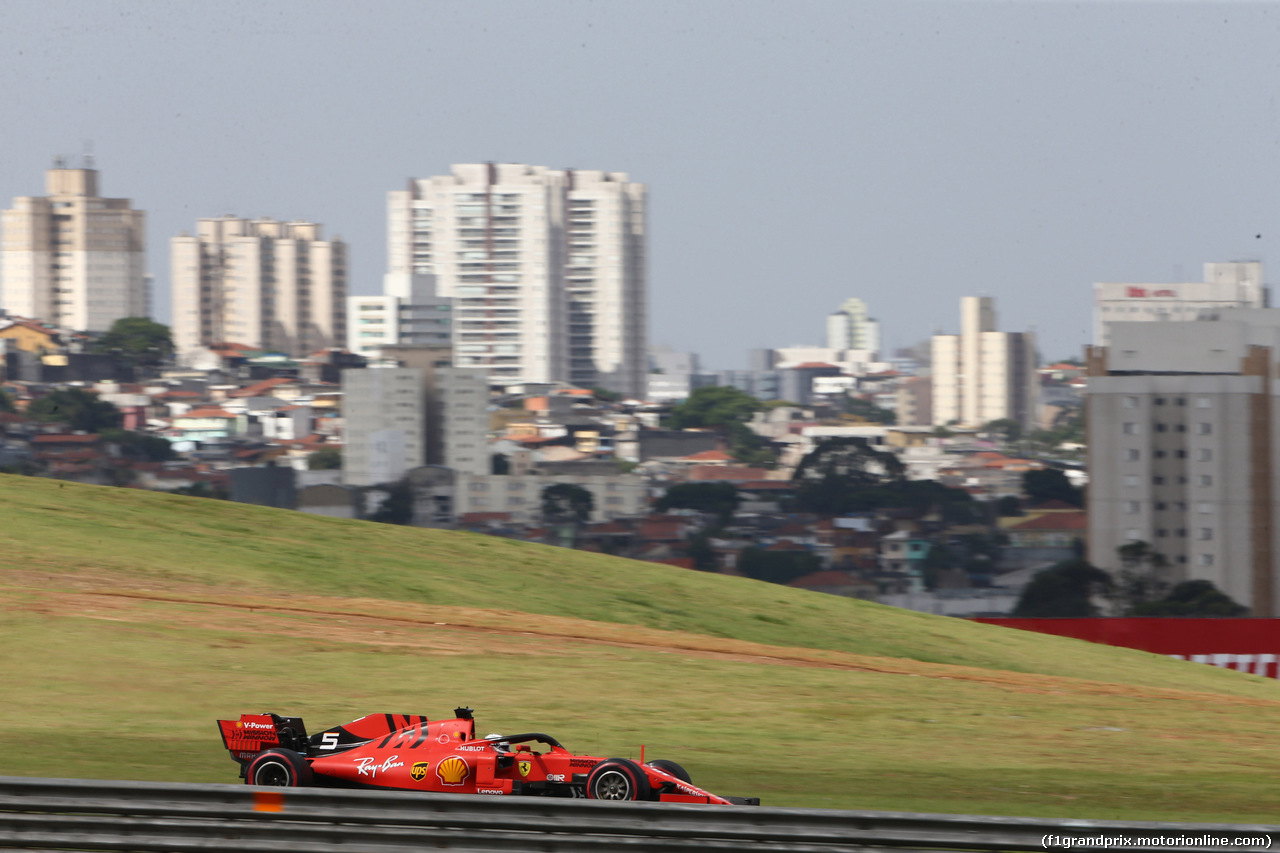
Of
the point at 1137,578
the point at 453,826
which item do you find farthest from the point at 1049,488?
the point at 453,826

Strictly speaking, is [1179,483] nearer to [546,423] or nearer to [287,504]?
[287,504]

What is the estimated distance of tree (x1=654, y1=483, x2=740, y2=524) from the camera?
134 m

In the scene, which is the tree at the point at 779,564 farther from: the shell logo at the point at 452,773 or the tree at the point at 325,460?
the shell logo at the point at 452,773

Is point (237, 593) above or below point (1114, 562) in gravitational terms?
above

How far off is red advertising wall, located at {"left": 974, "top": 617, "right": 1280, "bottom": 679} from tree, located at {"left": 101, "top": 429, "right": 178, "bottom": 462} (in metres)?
128

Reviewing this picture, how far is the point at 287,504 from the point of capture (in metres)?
138

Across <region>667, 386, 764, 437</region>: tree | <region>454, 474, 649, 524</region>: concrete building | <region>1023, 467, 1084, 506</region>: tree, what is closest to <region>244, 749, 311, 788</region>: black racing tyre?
<region>454, 474, 649, 524</region>: concrete building

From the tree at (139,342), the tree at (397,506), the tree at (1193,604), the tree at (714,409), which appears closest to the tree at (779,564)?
the tree at (1193,604)

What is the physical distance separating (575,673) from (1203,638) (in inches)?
701

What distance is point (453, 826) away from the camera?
9.87m

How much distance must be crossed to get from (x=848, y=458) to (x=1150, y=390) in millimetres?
40645

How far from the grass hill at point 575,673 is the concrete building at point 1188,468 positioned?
79.4 m

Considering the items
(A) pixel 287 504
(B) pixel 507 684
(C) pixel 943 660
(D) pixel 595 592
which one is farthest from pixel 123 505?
(A) pixel 287 504

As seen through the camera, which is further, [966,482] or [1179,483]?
[966,482]
